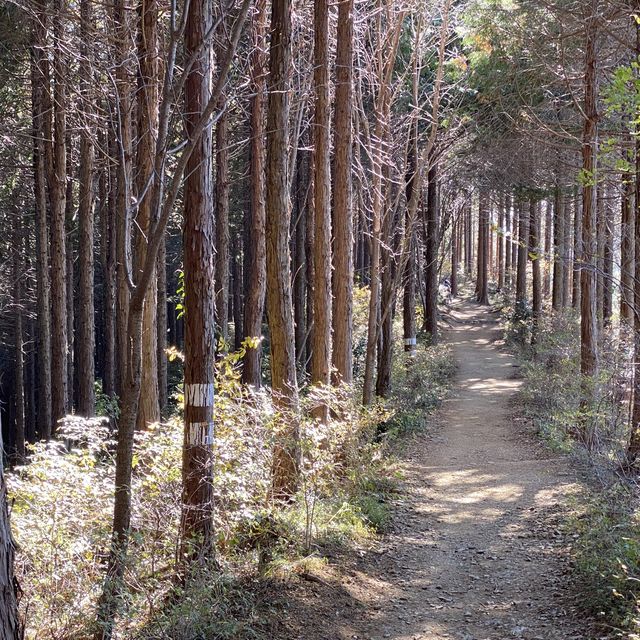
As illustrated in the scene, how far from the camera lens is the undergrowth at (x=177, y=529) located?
4961mm

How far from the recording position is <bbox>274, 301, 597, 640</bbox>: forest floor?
→ 19.4ft

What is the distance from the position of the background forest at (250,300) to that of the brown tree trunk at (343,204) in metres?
0.04

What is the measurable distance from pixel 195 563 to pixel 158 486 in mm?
1306

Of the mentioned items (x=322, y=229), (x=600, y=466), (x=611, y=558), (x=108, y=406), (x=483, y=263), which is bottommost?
(x=108, y=406)

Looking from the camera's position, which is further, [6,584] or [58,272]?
[58,272]

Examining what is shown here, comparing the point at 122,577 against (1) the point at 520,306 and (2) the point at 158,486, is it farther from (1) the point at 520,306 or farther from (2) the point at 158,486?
(1) the point at 520,306

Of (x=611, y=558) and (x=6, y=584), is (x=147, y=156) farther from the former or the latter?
(x=6, y=584)

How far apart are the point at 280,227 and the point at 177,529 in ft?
12.4

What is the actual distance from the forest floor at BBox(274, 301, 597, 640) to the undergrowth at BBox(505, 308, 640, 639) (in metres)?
0.28

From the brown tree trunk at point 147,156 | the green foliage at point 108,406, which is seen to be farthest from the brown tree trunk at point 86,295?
the brown tree trunk at point 147,156

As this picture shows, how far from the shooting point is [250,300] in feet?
46.2

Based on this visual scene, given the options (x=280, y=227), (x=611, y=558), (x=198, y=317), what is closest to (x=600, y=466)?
(x=611, y=558)

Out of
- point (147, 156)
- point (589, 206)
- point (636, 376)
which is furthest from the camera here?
point (589, 206)

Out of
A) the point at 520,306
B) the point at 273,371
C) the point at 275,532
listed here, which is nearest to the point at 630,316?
the point at 273,371
